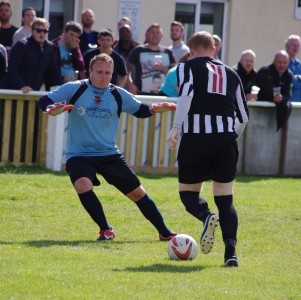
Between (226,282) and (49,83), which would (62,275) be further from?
(49,83)

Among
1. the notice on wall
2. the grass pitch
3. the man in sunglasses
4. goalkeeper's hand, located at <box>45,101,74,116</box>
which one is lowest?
the grass pitch

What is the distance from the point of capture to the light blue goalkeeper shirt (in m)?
10.6

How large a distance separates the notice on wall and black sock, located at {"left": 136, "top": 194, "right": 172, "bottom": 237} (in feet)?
33.3

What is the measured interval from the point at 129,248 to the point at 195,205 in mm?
1093

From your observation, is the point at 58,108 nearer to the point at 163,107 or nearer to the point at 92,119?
the point at 92,119

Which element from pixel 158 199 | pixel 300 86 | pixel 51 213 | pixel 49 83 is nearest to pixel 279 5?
pixel 300 86

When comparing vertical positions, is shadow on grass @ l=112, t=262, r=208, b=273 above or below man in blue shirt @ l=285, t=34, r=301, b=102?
below

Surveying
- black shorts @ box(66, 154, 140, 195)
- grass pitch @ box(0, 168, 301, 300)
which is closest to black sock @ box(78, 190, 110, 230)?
black shorts @ box(66, 154, 140, 195)

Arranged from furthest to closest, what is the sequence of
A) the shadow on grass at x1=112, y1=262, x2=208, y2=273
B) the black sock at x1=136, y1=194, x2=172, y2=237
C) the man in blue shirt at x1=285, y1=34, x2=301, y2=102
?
the man in blue shirt at x1=285, y1=34, x2=301, y2=102 → the black sock at x1=136, y1=194, x2=172, y2=237 → the shadow on grass at x1=112, y1=262, x2=208, y2=273

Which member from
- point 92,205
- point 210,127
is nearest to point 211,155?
point 210,127

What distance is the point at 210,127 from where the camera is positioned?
9.08 m

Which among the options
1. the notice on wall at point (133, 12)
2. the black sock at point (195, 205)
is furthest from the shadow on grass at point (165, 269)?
the notice on wall at point (133, 12)

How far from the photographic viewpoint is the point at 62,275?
827 centimetres

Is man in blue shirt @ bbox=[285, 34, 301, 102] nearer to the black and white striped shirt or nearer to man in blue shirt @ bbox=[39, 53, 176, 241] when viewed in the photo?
man in blue shirt @ bbox=[39, 53, 176, 241]
